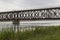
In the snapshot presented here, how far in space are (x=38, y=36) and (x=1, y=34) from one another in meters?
2.63

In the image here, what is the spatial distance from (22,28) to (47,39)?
2.24m

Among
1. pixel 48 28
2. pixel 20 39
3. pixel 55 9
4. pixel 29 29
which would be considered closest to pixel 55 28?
pixel 48 28

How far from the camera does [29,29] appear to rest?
624 inches

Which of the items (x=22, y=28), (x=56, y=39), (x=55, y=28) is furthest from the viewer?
(x=55, y=28)

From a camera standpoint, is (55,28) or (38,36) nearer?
(38,36)

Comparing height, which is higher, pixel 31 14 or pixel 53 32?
pixel 53 32

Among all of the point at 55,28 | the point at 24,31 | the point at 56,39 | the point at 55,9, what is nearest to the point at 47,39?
the point at 56,39

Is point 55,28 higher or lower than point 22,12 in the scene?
higher

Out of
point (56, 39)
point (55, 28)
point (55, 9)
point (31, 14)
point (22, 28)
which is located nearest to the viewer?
point (56, 39)

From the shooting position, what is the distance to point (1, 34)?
1505 centimetres

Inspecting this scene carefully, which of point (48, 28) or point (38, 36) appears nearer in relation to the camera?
point (38, 36)

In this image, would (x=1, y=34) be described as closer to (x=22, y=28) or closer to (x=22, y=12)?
(x=22, y=28)

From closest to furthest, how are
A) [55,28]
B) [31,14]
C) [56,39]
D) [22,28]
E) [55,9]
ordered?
[56,39], [22,28], [55,28], [55,9], [31,14]

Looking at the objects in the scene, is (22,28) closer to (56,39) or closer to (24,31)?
(24,31)
